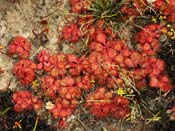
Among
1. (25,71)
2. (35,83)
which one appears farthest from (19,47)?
(35,83)

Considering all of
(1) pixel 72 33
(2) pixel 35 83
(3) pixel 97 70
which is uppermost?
(1) pixel 72 33

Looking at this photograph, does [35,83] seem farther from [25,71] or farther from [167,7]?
[167,7]

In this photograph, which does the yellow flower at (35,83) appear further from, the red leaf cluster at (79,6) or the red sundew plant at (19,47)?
the red leaf cluster at (79,6)

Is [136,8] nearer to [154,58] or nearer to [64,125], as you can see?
[154,58]

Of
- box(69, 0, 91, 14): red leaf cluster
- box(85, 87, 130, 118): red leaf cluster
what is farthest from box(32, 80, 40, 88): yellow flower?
box(69, 0, 91, 14): red leaf cluster

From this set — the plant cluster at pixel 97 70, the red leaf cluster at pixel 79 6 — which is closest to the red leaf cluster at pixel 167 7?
the plant cluster at pixel 97 70
